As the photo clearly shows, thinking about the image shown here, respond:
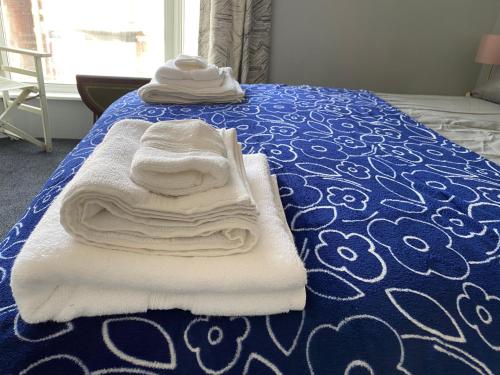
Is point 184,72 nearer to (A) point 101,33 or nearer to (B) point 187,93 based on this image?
(B) point 187,93

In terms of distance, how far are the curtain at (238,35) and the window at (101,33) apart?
251 mm

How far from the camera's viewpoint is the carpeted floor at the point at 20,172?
181cm

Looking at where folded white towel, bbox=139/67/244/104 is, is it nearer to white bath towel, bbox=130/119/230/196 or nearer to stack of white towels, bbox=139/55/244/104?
stack of white towels, bbox=139/55/244/104

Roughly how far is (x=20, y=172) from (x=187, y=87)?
1.37 meters

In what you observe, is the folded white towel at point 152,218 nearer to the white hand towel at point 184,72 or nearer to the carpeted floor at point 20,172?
the white hand towel at point 184,72

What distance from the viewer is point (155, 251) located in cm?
49

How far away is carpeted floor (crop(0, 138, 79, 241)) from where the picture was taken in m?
1.81

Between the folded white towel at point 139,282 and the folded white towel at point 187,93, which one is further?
the folded white towel at point 187,93

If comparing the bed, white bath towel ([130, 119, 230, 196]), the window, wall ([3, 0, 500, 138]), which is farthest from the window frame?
white bath towel ([130, 119, 230, 196])

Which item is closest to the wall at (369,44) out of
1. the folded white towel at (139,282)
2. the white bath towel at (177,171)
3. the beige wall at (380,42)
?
the beige wall at (380,42)

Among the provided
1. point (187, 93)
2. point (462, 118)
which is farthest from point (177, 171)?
point (462, 118)

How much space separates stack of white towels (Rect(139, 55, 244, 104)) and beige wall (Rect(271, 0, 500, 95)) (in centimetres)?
129

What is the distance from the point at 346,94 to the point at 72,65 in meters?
2.18

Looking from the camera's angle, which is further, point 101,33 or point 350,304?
point 101,33
